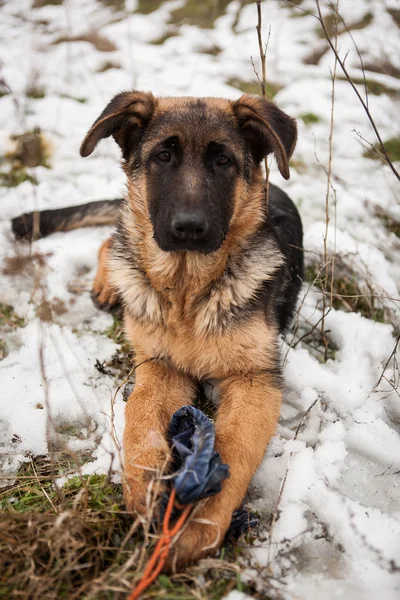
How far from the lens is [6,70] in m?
7.45

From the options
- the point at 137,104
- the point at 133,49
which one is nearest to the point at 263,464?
the point at 137,104

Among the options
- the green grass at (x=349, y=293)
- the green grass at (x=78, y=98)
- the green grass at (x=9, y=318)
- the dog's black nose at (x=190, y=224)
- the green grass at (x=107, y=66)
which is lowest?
the green grass at (x=9, y=318)

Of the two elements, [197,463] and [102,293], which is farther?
[102,293]

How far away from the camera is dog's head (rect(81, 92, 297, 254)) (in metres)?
2.75

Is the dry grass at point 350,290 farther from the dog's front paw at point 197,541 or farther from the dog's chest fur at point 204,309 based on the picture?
the dog's front paw at point 197,541

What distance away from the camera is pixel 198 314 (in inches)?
122

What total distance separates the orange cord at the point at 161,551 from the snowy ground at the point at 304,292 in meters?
A: 0.37

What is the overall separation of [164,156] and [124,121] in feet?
1.29

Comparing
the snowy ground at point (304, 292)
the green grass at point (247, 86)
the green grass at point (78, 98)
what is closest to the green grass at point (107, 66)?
the snowy ground at point (304, 292)

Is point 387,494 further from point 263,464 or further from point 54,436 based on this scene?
point 54,436

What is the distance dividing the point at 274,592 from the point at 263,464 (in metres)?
0.76

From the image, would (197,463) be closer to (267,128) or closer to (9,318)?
(267,128)

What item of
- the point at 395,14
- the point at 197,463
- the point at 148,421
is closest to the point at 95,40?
the point at 395,14

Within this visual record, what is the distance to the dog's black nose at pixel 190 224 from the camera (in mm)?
2600
